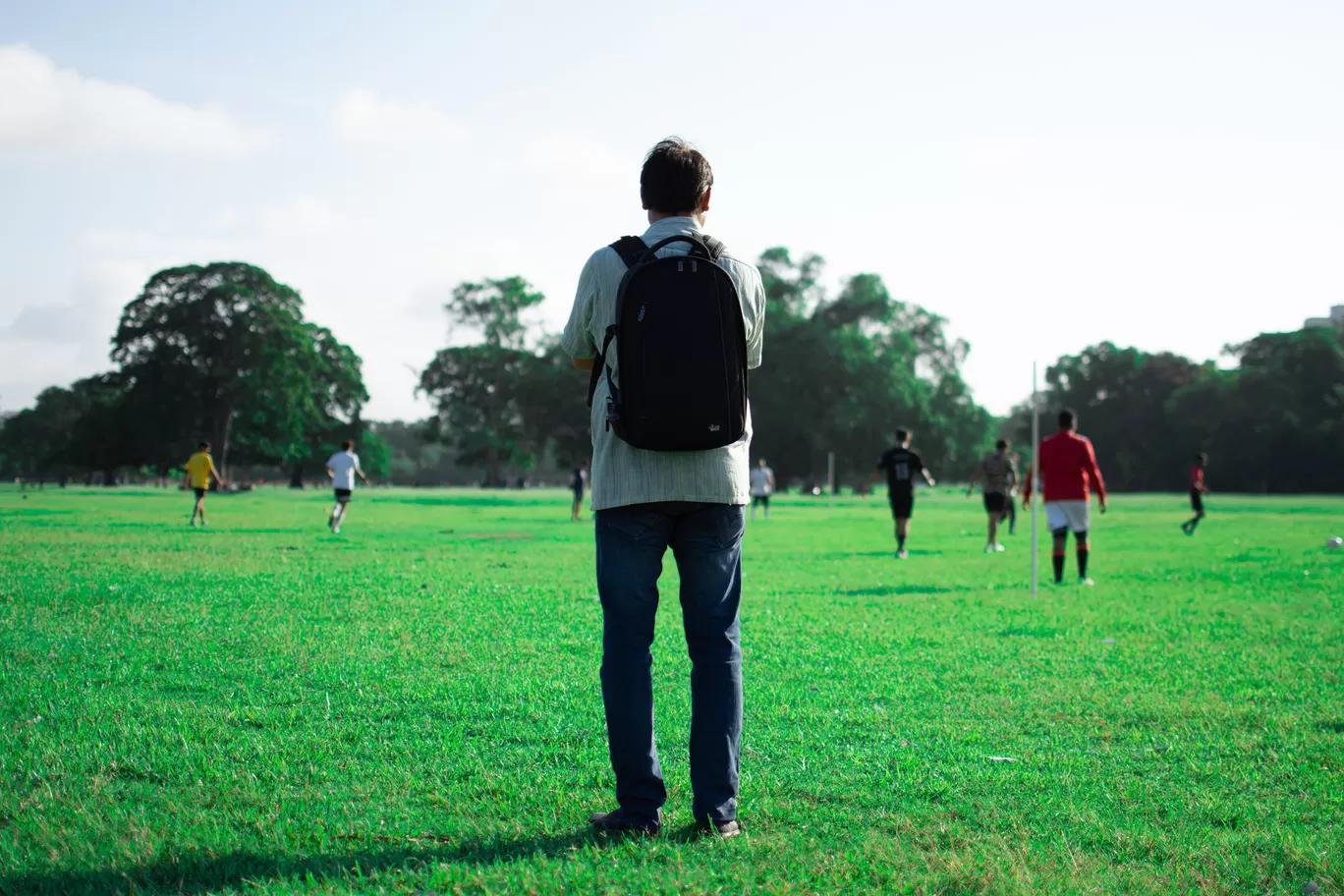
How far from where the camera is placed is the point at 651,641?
A: 3.58 meters

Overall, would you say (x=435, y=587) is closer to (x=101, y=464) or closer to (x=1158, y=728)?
(x=1158, y=728)

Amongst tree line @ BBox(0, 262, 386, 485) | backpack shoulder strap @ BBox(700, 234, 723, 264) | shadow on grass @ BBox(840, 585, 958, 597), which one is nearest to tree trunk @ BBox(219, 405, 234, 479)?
tree line @ BBox(0, 262, 386, 485)

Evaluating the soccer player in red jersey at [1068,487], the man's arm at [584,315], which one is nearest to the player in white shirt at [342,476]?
the soccer player in red jersey at [1068,487]

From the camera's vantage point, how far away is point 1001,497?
1988 centimetres

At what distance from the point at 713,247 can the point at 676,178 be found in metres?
0.30

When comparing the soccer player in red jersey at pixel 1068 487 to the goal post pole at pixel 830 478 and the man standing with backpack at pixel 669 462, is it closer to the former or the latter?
the man standing with backpack at pixel 669 462

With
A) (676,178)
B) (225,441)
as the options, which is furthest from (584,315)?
(225,441)

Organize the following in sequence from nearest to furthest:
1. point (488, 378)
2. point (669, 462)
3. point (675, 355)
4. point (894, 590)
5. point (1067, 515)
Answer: point (675, 355) → point (669, 462) → point (894, 590) → point (1067, 515) → point (488, 378)

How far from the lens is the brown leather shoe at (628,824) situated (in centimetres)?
351

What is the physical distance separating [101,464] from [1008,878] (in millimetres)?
81484

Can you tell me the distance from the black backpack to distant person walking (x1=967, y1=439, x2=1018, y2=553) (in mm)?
16886

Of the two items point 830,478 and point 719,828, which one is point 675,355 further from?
point 830,478

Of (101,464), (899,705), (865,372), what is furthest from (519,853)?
(101,464)

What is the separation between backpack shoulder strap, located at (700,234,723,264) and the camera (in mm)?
3567
